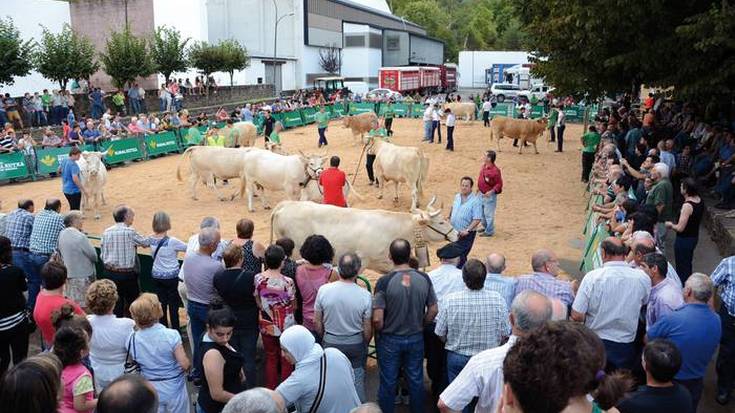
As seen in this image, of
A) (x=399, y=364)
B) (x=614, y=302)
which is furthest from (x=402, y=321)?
(x=614, y=302)

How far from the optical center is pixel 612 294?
5375 millimetres

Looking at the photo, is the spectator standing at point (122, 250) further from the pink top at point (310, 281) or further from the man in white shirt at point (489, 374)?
the man in white shirt at point (489, 374)

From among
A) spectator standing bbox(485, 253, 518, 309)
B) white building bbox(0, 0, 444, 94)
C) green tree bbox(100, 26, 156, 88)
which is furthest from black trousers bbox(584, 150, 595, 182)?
white building bbox(0, 0, 444, 94)

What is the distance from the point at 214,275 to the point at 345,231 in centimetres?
281

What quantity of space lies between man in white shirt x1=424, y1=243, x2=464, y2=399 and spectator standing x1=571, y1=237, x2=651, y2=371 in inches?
43.4

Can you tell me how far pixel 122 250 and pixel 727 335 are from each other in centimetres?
661

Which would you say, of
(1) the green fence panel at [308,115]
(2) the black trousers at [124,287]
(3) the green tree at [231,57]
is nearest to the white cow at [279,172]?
(2) the black trousers at [124,287]

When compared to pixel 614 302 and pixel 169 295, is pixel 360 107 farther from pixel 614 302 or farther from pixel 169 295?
pixel 614 302

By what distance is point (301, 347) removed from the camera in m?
3.88

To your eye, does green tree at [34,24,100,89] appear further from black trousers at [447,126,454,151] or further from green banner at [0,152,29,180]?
black trousers at [447,126,454,151]

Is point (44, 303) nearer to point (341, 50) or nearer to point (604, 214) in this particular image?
point (604, 214)

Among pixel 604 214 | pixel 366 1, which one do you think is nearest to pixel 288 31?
pixel 366 1

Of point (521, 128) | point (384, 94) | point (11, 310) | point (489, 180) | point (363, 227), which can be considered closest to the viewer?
point (11, 310)

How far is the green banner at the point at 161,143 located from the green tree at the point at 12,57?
8.07m
